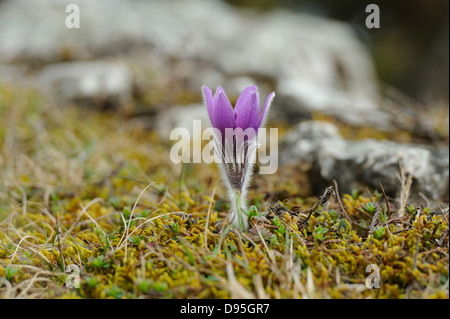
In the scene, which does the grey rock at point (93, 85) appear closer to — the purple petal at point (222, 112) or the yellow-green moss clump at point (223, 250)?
the yellow-green moss clump at point (223, 250)

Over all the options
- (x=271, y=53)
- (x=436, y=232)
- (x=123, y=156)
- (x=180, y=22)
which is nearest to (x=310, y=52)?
(x=271, y=53)

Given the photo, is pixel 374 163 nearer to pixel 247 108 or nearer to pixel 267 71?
pixel 247 108

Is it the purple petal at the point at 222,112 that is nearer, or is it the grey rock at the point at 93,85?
the purple petal at the point at 222,112

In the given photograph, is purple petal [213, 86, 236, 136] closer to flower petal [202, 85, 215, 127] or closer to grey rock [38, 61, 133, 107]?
flower petal [202, 85, 215, 127]

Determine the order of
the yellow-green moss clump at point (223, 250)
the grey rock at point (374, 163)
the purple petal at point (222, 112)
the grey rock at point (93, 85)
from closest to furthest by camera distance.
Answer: the yellow-green moss clump at point (223, 250), the purple petal at point (222, 112), the grey rock at point (374, 163), the grey rock at point (93, 85)

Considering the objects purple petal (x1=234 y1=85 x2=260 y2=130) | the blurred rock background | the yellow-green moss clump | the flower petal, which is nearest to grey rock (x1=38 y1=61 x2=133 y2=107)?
the blurred rock background

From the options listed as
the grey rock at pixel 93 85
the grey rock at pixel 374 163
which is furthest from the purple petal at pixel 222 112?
the grey rock at pixel 93 85
